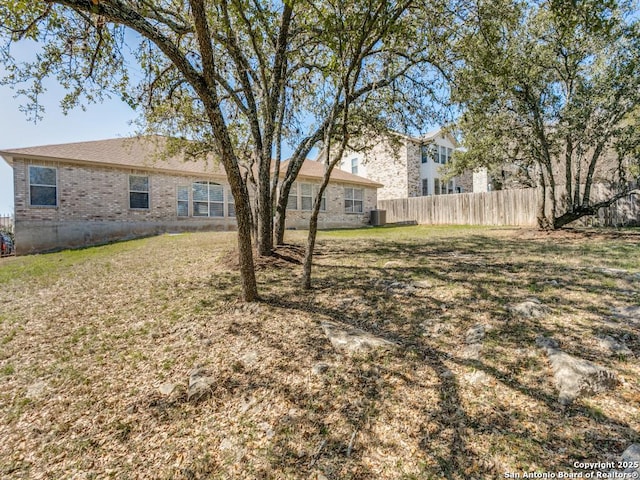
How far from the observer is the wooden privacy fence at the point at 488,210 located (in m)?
13.0

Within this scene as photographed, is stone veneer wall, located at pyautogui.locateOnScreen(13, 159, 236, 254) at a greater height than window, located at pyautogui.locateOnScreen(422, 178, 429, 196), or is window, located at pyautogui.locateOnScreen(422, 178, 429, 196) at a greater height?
window, located at pyautogui.locateOnScreen(422, 178, 429, 196)

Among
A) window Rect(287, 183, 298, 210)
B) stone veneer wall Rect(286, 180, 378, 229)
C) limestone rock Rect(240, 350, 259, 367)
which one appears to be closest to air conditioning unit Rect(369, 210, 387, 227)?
stone veneer wall Rect(286, 180, 378, 229)

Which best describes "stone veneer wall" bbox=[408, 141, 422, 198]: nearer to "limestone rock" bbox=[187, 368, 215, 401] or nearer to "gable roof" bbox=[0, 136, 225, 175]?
"gable roof" bbox=[0, 136, 225, 175]

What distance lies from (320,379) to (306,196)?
53.3 ft

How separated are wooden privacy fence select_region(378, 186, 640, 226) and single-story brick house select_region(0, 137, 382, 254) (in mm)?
10918

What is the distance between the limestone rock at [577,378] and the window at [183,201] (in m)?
15.4

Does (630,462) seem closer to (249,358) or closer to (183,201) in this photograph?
(249,358)

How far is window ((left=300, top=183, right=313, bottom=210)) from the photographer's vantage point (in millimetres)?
18703

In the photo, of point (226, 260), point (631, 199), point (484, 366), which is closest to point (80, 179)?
point (226, 260)

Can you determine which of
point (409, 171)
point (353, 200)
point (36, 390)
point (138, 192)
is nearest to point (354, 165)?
point (409, 171)

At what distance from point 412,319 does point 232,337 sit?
2.19m

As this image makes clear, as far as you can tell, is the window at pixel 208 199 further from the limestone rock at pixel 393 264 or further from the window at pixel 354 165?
the window at pixel 354 165

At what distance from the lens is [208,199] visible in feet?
53.3

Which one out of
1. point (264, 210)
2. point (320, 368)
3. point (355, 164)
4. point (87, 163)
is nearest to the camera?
point (320, 368)
